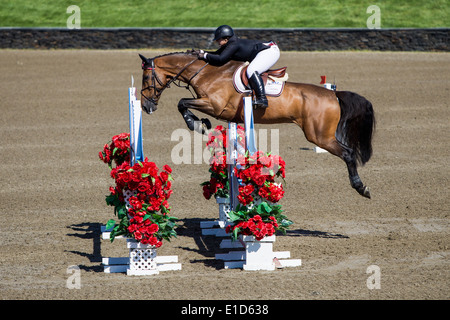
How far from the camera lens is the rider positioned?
7.93 metres

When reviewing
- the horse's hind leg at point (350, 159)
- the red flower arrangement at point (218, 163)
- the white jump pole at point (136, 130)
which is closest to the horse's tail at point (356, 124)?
the horse's hind leg at point (350, 159)

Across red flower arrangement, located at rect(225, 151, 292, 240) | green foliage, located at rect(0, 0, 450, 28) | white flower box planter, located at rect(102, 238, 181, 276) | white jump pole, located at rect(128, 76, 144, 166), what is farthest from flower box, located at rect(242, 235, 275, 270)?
green foliage, located at rect(0, 0, 450, 28)

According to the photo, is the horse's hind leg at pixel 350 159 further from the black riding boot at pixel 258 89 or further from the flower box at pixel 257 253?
the flower box at pixel 257 253

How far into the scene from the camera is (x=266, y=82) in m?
8.12

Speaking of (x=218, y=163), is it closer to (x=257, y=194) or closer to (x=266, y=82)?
(x=266, y=82)

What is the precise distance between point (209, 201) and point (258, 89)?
9.72 ft

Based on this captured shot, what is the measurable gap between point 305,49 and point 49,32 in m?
Result: 8.66

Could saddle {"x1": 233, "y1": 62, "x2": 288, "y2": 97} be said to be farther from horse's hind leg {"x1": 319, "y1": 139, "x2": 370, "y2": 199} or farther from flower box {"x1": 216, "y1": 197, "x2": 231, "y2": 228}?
flower box {"x1": 216, "y1": 197, "x2": 231, "y2": 228}

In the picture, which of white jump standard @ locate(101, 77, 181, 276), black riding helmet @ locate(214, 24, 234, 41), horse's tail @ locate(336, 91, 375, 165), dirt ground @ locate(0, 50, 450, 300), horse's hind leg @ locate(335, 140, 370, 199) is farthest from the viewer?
horse's tail @ locate(336, 91, 375, 165)

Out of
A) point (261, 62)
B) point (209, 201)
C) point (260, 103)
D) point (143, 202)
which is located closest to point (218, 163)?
point (260, 103)

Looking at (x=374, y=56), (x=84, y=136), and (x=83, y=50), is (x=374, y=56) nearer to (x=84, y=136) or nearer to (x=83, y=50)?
(x=83, y=50)

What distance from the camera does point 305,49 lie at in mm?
21984

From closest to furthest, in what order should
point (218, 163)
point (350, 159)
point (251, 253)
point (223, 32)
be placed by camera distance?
1. point (251, 253)
2. point (223, 32)
3. point (350, 159)
4. point (218, 163)

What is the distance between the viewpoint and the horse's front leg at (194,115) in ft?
25.9
